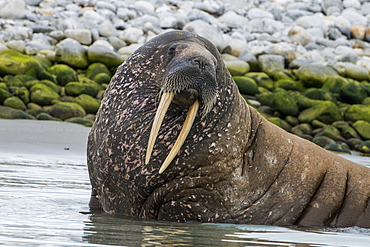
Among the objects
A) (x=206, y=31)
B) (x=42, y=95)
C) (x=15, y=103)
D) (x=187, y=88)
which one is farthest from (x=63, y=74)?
(x=187, y=88)

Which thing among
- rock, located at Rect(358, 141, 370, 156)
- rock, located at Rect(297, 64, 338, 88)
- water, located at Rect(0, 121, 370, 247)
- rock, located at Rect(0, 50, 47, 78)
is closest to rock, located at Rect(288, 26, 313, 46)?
rock, located at Rect(297, 64, 338, 88)

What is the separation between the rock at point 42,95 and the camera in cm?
1680

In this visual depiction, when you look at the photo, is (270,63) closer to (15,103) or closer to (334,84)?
(334,84)

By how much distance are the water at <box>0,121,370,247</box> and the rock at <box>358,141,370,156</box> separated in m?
11.7

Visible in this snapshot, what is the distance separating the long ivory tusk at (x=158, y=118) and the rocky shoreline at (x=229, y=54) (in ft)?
34.2

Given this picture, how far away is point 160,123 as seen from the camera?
4.89 meters

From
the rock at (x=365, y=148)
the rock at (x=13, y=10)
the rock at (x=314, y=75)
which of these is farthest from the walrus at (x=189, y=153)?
the rock at (x=13, y=10)

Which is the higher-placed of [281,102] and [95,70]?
[281,102]

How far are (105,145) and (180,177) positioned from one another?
25.8 inches

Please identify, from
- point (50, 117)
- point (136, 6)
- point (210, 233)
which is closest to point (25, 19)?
point (136, 6)

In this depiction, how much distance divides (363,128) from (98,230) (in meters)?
15.5

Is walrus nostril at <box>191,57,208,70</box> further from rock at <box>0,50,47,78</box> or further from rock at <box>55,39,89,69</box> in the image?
rock at <box>55,39,89,69</box>

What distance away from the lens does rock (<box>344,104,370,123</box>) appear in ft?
65.1

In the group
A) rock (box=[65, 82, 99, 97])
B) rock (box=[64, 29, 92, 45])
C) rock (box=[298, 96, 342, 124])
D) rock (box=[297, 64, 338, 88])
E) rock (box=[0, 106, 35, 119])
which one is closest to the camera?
rock (box=[0, 106, 35, 119])
